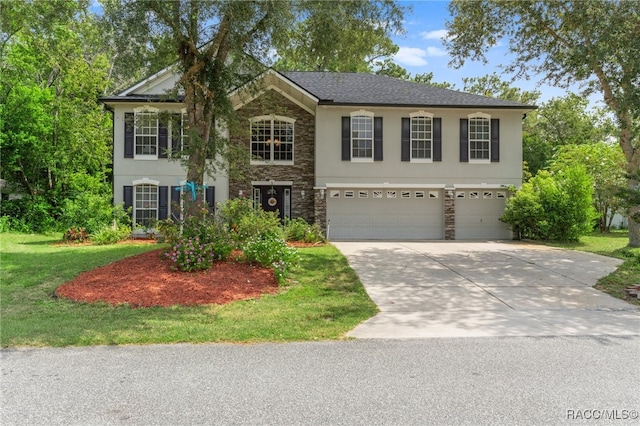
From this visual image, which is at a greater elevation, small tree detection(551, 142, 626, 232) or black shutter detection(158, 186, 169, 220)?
small tree detection(551, 142, 626, 232)

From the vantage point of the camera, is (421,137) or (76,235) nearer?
(76,235)

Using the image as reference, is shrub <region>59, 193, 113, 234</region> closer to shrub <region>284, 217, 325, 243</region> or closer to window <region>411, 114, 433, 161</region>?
shrub <region>284, 217, 325, 243</region>

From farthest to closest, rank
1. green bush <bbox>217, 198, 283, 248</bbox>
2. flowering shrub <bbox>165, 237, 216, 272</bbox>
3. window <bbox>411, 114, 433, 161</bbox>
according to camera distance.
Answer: window <bbox>411, 114, 433, 161</bbox> → green bush <bbox>217, 198, 283, 248</bbox> → flowering shrub <bbox>165, 237, 216, 272</bbox>

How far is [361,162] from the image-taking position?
18.8 m

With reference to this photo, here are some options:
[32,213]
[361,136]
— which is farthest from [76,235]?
[361,136]

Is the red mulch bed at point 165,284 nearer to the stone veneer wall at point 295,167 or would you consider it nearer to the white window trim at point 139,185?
the white window trim at point 139,185

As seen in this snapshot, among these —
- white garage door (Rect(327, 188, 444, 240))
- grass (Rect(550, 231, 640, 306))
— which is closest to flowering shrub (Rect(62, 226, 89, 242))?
white garage door (Rect(327, 188, 444, 240))

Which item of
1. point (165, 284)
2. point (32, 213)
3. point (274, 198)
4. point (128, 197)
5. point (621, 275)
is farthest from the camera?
point (32, 213)

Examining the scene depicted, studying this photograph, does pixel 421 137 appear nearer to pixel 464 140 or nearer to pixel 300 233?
pixel 464 140

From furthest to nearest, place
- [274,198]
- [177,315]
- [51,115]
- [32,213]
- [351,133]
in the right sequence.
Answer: [51,115] → [32,213] → [274,198] → [351,133] → [177,315]

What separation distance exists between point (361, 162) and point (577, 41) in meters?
8.41

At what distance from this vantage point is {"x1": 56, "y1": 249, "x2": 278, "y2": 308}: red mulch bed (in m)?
7.99

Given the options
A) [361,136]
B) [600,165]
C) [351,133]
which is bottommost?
[600,165]

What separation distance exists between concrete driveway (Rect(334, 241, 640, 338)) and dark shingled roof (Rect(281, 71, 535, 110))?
22.1 ft
